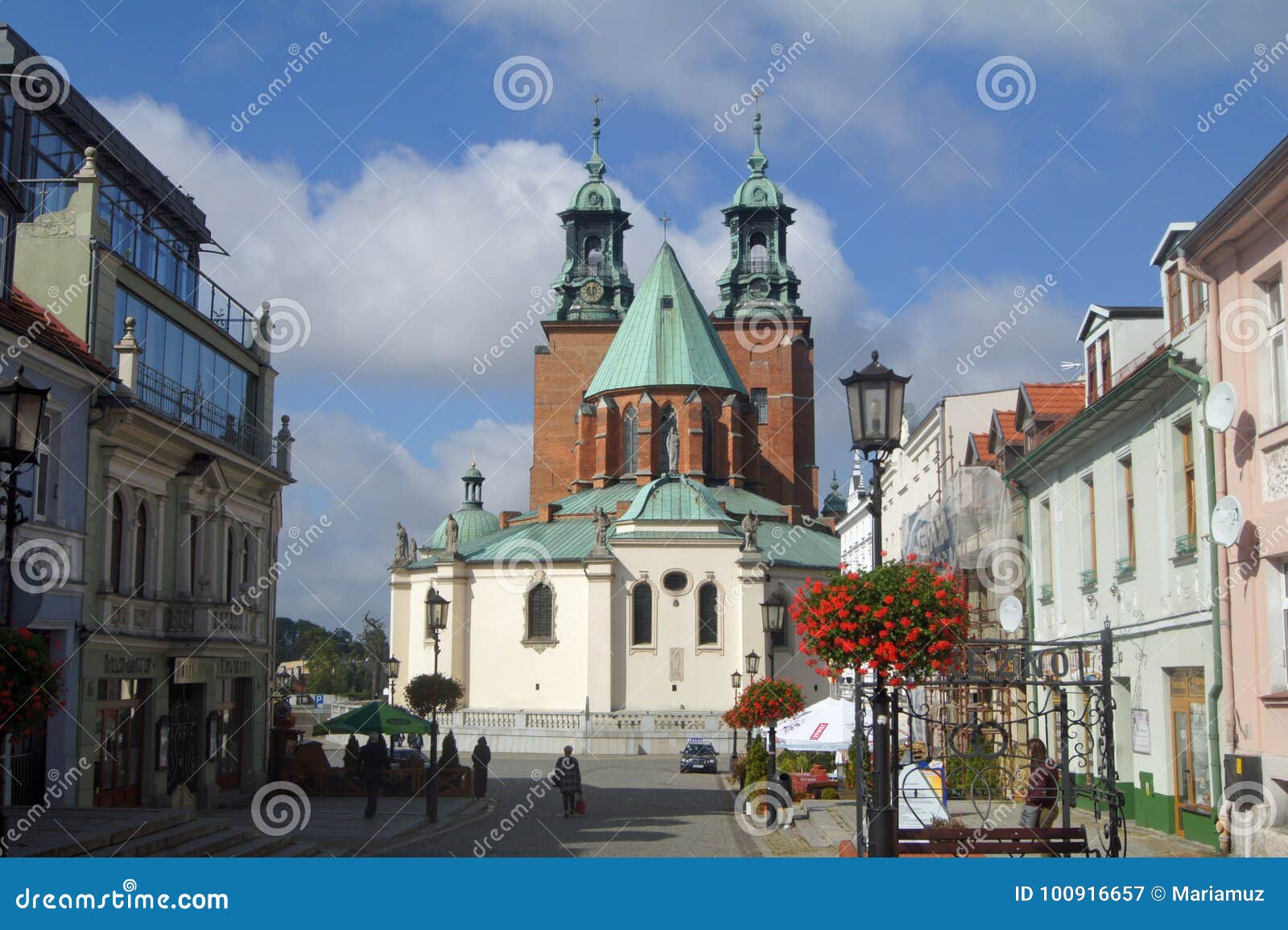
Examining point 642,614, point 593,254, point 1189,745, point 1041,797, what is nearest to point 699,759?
point 642,614

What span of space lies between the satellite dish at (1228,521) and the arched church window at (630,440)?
57.7 meters

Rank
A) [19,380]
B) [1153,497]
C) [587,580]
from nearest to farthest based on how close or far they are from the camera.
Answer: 1. [19,380]
2. [1153,497]
3. [587,580]

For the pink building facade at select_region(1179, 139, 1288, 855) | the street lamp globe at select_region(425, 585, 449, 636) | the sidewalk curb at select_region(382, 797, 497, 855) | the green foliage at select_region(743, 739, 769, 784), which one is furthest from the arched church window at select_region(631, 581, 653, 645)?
the pink building facade at select_region(1179, 139, 1288, 855)

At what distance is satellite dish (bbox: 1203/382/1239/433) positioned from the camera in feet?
52.2

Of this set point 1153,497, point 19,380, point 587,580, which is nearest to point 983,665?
point 1153,497

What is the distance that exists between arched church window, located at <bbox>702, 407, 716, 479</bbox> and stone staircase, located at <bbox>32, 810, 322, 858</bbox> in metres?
52.8

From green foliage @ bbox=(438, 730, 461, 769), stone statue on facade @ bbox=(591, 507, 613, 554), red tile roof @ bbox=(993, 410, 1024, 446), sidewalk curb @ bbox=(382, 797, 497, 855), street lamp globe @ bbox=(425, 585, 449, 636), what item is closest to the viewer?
sidewalk curb @ bbox=(382, 797, 497, 855)

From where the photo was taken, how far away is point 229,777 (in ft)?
97.8

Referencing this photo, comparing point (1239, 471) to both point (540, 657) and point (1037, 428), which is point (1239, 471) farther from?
point (540, 657)

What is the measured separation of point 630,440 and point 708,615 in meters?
16.6

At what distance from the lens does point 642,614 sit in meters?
60.8

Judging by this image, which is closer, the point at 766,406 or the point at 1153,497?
the point at 1153,497

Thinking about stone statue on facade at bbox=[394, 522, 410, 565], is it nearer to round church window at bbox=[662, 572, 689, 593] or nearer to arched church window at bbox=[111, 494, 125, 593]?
round church window at bbox=[662, 572, 689, 593]

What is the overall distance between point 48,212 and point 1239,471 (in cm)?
1878
